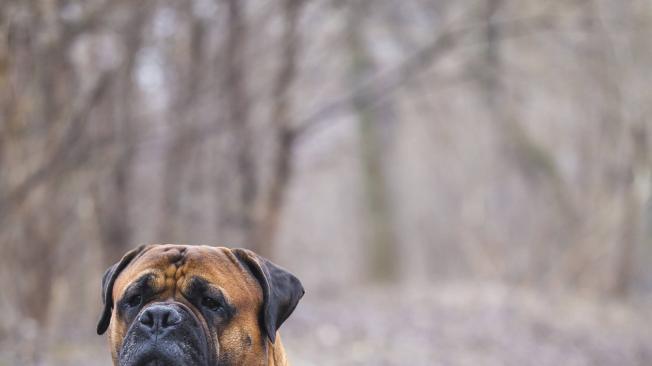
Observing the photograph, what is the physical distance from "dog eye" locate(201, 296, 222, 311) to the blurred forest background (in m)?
4.13

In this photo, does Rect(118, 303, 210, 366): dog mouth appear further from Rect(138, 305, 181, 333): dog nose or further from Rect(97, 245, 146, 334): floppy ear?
Rect(97, 245, 146, 334): floppy ear

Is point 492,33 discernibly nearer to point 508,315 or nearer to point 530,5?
point 530,5

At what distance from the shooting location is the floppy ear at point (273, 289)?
15.5 feet

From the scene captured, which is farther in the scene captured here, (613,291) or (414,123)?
(414,123)

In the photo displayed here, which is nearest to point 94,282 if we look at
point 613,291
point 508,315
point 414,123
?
point 508,315

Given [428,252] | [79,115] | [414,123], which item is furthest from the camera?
[428,252]

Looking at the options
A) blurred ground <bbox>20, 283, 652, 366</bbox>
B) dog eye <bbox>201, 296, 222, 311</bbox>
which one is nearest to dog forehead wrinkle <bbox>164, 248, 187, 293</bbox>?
dog eye <bbox>201, 296, 222, 311</bbox>

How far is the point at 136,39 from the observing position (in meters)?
10.3

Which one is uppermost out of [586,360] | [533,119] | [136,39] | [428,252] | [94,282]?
[136,39]

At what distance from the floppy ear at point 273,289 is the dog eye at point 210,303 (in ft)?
0.83

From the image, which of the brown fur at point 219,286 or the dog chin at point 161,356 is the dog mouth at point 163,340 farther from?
the brown fur at point 219,286

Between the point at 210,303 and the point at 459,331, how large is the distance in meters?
9.99

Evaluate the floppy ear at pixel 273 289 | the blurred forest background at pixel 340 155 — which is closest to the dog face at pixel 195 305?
the floppy ear at pixel 273 289

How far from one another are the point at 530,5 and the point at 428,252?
65.1 ft
